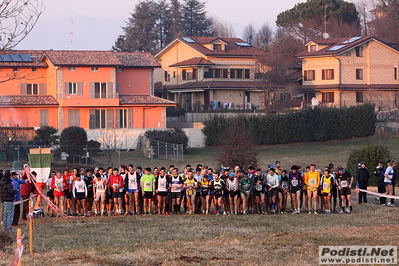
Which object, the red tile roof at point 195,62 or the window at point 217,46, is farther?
the window at point 217,46

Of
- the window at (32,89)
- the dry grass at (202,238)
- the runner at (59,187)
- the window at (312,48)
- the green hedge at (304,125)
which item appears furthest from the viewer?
the window at (312,48)

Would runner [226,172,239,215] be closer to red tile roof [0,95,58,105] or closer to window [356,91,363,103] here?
red tile roof [0,95,58,105]

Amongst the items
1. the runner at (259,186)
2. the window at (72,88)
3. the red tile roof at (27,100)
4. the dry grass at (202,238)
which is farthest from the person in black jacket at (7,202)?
the window at (72,88)

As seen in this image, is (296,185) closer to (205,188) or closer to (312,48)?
(205,188)

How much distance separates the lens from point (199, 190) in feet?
78.7

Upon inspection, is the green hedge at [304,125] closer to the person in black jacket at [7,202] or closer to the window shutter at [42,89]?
the window shutter at [42,89]

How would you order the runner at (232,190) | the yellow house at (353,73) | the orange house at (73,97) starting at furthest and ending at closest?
the yellow house at (353,73), the orange house at (73,97), the runner at (232,190)

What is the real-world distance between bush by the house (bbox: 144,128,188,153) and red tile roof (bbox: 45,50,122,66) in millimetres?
8462

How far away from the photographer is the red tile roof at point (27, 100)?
57906mm

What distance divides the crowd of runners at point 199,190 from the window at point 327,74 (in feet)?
161

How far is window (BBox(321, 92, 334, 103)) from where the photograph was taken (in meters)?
71.8

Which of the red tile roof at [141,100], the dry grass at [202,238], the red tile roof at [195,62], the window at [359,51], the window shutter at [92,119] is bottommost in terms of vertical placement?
the dry grass at [202,238]

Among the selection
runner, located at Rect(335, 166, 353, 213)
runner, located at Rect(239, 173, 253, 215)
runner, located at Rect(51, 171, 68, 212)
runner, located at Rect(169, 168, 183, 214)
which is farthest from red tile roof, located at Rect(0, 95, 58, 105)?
runner, located at Rect(335, 166, 353, 213)

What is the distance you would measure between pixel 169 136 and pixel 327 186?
3205 cm
